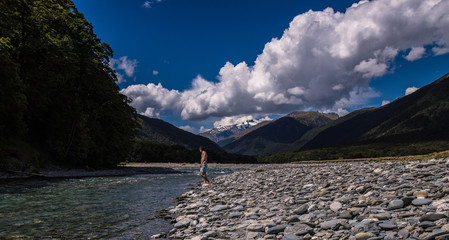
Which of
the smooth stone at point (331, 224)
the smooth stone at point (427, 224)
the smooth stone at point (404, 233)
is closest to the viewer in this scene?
the smooth stone at point (404, 233)

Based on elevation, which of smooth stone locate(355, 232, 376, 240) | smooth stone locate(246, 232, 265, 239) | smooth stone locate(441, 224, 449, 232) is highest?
smooth stone locate(441, 224, 449, 232)

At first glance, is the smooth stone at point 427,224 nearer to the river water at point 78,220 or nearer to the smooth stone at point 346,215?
the smooth stone at point 346,215

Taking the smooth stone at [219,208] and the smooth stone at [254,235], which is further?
the smooth stone at [219,208]

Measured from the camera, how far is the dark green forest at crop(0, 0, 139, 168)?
29.7 m

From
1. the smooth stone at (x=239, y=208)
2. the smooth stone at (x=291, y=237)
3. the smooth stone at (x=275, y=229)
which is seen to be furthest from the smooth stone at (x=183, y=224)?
the smooth stone at (x=291, y=237)

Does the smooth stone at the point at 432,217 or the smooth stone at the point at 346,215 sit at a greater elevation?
the smooth stone at the point at 432,217

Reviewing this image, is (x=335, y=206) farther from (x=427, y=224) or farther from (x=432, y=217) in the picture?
(x=427, y=224)

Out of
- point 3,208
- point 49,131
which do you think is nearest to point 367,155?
point 49,131

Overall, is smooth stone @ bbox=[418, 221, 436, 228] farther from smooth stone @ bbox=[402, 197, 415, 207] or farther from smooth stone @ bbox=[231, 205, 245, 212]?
smooth stone @ bbox=[231, 205, 245, 212]

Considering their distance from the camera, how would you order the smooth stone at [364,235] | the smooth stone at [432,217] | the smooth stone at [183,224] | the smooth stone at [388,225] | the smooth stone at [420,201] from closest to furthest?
the smooth stone at [364,235] < the smooth stone at [432,217] < the smooth stone at [388,225] < the smooth stone at [420,201] < the smooth stone at [183,224]

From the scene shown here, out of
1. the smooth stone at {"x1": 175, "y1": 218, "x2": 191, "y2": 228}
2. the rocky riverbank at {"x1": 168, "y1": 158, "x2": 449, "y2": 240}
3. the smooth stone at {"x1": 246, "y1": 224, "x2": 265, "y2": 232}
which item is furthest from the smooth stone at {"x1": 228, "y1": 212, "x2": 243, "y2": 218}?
the smooth stone at {"x1": 246, "y1": 224, "x2": 265, "y2": 232}

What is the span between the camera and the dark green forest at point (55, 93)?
29703 millimetres

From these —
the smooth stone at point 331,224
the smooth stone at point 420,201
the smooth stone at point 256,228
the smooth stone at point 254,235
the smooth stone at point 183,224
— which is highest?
the smooth stone at point 420,201

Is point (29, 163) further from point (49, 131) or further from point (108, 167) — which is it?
point (108, 167)
